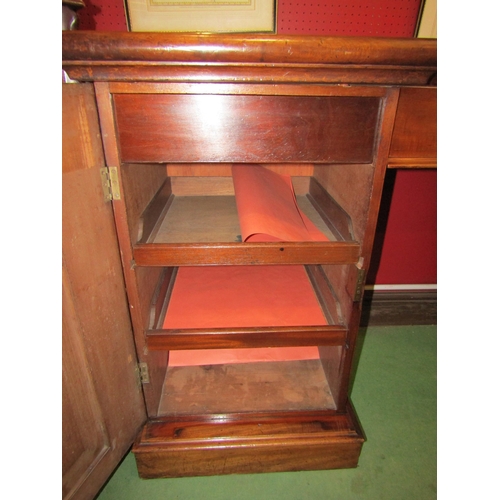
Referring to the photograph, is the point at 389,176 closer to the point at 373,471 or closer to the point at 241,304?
the point at 241,304

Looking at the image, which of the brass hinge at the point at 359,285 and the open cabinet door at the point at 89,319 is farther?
the brass hinge at the point at 359,285

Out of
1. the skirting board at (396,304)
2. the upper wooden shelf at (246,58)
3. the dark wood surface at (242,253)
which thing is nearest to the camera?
the upper wooden shelf at (246,58)

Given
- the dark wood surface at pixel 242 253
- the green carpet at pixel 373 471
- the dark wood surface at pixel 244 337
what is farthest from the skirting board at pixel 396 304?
the dark wood surface at pixel 242 253

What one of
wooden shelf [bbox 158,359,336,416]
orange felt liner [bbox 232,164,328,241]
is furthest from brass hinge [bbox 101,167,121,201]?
wooden shelf [bbox 158,359,336,416]

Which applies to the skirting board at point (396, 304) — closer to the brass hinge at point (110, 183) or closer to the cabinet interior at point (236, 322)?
the cabinet interior at point (236, 322)

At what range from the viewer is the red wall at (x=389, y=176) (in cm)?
116

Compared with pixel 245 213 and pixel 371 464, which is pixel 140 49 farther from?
pixel 371 464

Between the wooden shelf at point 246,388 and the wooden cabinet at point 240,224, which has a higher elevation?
the wooden cabinet at point 240,224

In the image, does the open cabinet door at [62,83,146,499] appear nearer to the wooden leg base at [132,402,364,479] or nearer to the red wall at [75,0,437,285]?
the wooden leg base at [132,402,364,479]

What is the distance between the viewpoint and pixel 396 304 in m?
1.83

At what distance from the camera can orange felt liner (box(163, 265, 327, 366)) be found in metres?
1.09

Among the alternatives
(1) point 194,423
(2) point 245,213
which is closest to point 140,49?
(2) point 245,213

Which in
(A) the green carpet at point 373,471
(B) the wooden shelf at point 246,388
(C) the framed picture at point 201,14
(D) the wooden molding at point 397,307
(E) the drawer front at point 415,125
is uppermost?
(C) the framed picture at point 201,14

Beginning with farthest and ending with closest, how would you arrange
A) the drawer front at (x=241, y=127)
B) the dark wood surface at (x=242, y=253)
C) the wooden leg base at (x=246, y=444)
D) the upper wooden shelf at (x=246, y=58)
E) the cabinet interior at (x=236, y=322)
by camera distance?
the wooden leg base at (x=246, y=444) → the cabinet interior at (x=236, y=322) → the dark wood surface at (x=242, y=253) → the drawer front at (x=241, y=127) → the upper wooden shelf at (x=246, y=58)
